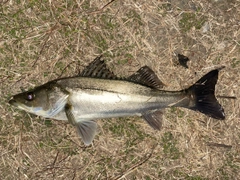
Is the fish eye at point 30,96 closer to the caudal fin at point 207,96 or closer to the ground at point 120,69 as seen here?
the ground at point 120,69

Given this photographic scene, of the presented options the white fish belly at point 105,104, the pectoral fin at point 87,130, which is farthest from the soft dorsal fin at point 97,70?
the pectoral fin at point 87,130

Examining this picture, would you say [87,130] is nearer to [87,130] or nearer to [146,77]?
[87,130]

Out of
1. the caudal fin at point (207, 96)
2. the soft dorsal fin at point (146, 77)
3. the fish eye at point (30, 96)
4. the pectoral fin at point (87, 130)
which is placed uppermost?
the fish eye at point (30, 96)

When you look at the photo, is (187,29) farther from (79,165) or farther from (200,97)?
(79,165)

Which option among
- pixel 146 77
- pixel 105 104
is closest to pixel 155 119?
pixel 146 77

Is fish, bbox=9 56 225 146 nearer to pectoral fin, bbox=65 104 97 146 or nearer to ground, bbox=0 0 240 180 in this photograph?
pectoral fin, bbox=65 104 97 146

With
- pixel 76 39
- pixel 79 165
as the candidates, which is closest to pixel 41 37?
pixel 76 39
